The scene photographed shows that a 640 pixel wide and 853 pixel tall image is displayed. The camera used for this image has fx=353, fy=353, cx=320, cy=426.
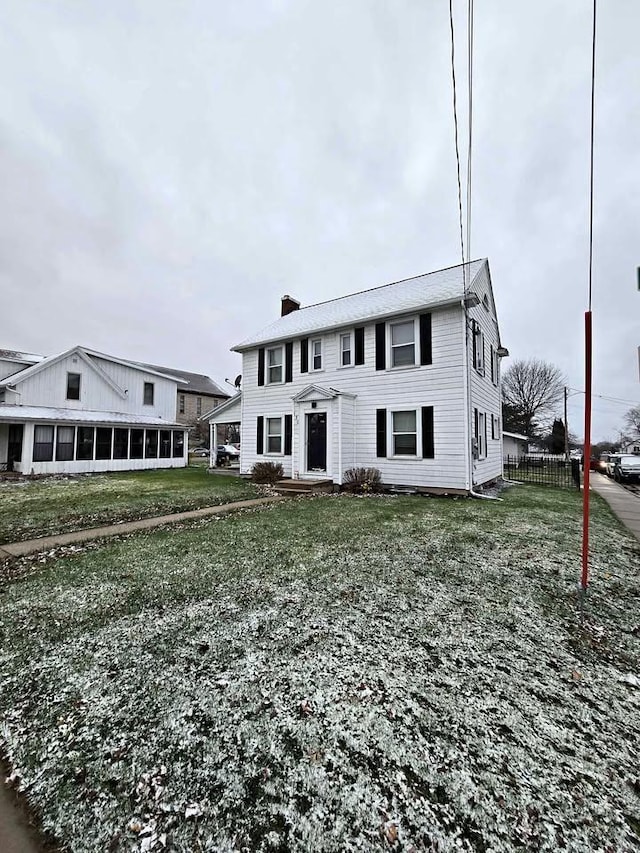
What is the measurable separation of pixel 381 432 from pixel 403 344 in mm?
2971

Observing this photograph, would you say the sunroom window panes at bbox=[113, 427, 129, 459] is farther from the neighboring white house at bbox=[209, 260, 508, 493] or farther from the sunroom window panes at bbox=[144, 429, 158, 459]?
the neighboring white house at bbox=[209, 260, 508, 493]

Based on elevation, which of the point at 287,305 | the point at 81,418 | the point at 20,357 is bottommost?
the point at 81,418

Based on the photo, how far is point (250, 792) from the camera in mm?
1668

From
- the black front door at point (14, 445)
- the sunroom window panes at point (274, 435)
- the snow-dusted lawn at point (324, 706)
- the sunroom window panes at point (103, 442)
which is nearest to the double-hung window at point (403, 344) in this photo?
the sunroom window panes at point (274, 435)

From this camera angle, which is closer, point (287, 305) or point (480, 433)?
point (480, 433)

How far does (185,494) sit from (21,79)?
11.5 m

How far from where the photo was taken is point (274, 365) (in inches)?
574

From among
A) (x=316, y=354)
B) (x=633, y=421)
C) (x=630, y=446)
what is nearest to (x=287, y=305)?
(x=316, y=354)

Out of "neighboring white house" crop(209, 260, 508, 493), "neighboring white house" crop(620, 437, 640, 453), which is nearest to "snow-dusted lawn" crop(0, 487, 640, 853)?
"neighboring white house" crop(209, 260, 508, 493)

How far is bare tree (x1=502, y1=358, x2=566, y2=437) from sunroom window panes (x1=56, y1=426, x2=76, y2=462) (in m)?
42.2

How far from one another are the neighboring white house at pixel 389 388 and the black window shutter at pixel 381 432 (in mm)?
33

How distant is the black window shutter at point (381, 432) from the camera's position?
11.7m

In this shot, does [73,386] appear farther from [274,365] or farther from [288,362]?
[288,362]

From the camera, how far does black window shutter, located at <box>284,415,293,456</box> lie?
1362cm
